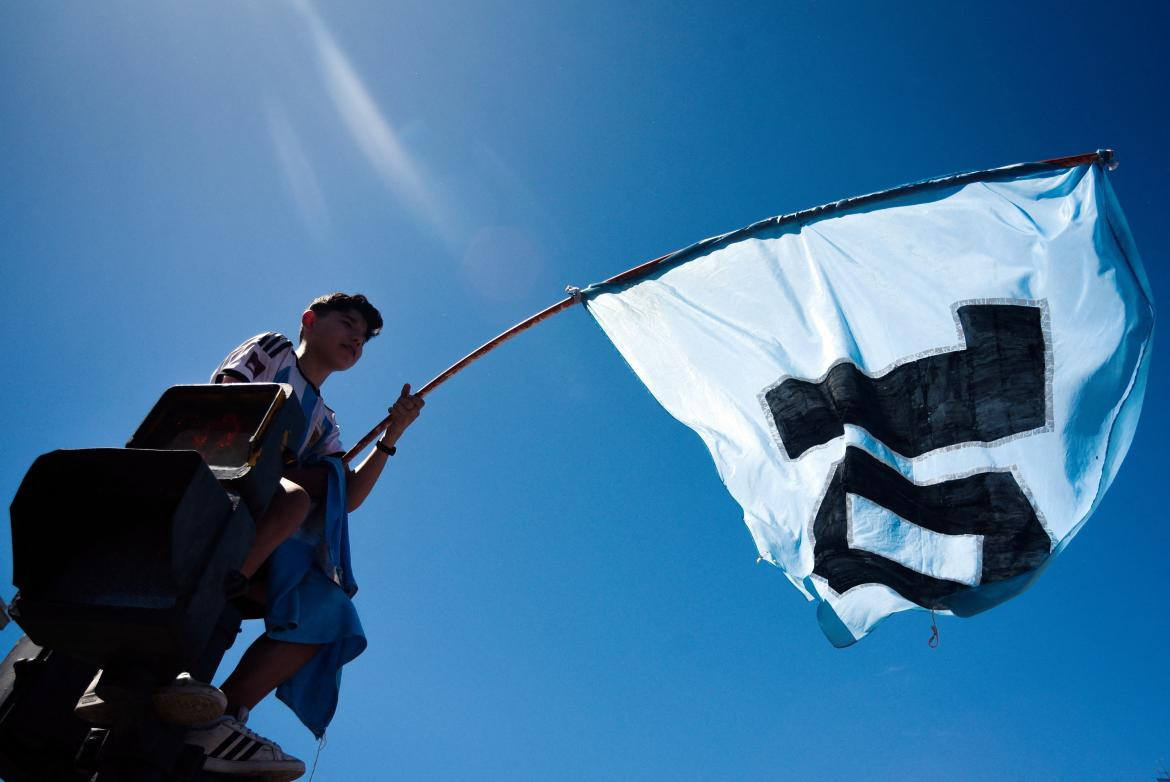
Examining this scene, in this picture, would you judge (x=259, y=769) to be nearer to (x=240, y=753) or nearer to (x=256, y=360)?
(x=240, y=753)

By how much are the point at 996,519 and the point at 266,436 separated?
4.74 metres

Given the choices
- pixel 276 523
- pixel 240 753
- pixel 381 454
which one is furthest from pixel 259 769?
pixel 381 454

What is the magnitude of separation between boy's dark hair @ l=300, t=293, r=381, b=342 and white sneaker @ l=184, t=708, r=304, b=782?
235 centimetres

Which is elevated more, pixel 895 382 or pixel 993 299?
pixel 993 299

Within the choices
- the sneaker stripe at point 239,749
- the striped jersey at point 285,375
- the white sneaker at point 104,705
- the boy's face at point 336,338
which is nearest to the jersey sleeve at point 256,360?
the striped jersey at point 285,375

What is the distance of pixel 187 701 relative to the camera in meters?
2.31

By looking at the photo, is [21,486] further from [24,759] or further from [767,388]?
[767,388]

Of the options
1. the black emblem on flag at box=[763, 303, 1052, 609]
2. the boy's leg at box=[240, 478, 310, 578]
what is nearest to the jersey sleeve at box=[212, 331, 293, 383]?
the boy's leg at box=[240, 478, 310, 578]

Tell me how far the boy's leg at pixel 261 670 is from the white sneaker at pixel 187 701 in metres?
0.72

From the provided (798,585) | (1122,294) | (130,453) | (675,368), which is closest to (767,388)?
(675,368)

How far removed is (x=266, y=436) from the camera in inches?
96.0

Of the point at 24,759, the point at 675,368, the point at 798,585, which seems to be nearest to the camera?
the point at 24,759

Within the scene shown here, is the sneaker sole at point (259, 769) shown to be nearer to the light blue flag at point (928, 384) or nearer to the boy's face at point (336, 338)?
the boy's face at point (336, 338)

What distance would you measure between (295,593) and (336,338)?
1579 millimetres
